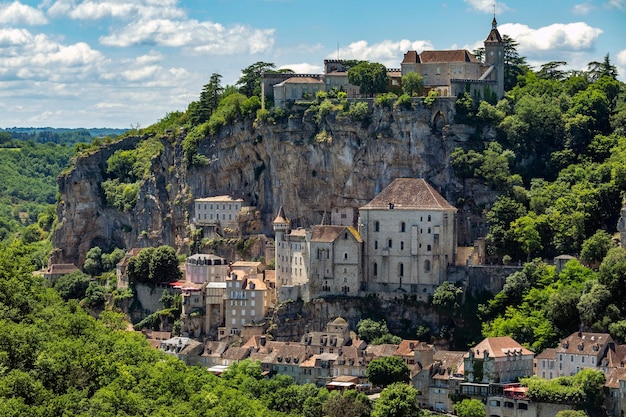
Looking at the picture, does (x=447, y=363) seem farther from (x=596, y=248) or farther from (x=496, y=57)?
(x=496, y=57)

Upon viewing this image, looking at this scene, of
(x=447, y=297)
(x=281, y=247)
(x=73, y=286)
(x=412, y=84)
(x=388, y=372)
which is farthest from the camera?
(x=73, y=286)

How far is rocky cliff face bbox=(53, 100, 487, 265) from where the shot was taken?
11481cm

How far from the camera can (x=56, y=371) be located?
71062mm

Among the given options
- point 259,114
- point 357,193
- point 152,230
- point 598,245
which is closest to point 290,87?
point 259,114

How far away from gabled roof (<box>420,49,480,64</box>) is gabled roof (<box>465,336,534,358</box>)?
30296 millimetres

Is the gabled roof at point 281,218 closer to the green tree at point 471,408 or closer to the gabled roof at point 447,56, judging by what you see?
the gabled roof at point 447,56

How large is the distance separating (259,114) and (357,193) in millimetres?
11113

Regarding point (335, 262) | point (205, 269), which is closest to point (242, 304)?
point (335, 262)

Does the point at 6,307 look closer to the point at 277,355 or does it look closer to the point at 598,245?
the point at 277,355

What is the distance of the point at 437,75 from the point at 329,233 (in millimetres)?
18680

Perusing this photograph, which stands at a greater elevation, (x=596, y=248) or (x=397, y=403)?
(x=596, y=248)

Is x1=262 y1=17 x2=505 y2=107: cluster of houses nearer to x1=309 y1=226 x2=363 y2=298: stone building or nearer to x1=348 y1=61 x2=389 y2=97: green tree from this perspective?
x1=348 y1=61 x2=389 y2=97: green tree

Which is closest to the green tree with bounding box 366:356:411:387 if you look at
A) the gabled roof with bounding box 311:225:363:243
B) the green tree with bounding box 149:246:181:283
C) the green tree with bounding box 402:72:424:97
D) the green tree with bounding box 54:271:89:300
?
the gabled roof with bounding box 311:225:363:243

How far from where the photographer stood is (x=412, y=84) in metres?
118
